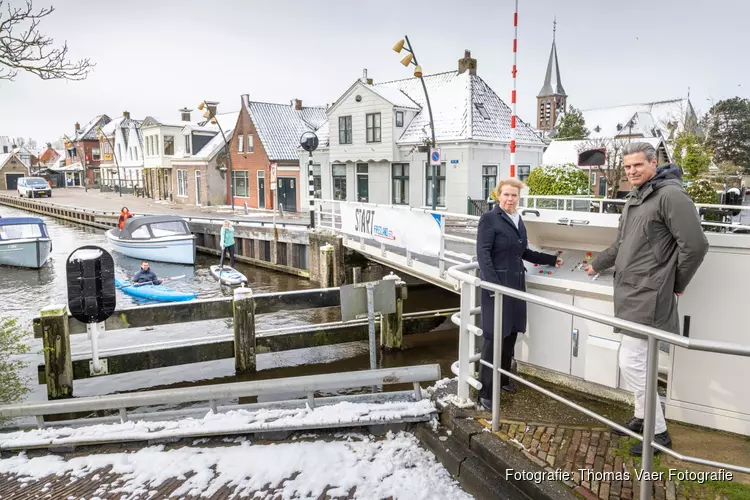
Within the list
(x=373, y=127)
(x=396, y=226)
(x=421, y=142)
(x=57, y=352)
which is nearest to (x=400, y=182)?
(x=421, y=142)

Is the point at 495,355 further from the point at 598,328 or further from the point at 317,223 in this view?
the point at 317,223

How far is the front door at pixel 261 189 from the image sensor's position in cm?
3853

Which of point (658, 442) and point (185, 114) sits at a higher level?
point (185, 114)

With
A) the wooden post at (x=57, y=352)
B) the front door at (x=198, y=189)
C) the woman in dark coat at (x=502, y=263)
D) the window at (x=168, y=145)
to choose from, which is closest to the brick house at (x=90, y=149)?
the window at (x=168, y=145)

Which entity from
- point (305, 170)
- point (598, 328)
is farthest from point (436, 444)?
point (305, 170)

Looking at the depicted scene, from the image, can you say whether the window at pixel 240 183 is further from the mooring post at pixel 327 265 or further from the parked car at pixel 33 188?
the parked car at pixel 33 188

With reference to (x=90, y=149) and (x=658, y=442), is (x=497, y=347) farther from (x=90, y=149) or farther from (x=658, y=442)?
(x=90, y=149)

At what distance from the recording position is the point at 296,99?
43188 mm

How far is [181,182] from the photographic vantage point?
46562 mm

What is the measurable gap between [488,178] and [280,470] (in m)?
23.4

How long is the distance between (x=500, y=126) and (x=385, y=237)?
1542cm

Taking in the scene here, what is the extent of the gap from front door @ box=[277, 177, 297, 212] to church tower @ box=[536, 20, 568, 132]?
5937 cm

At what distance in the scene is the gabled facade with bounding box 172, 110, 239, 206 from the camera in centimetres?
4238

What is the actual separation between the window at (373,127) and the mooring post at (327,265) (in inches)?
499
